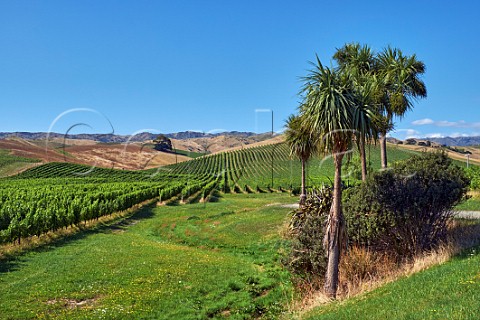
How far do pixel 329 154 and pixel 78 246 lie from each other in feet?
65.3

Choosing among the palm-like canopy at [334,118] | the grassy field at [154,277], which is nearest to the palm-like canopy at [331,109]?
the palm-like canopy at [334,118]

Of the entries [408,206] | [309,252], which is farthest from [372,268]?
[408,206]

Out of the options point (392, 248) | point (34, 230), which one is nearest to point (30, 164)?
point (34, 230)

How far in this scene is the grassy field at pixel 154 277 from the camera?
49.9ft

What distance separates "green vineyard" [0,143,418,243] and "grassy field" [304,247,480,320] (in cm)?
563

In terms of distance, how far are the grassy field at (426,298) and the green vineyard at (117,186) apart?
563 centimetres

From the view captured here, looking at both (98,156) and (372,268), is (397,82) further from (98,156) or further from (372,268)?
(98,156)

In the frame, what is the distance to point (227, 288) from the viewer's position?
715 inches

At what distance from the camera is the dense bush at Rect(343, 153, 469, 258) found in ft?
54.6

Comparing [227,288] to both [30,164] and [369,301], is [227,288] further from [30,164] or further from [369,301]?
[30,164]

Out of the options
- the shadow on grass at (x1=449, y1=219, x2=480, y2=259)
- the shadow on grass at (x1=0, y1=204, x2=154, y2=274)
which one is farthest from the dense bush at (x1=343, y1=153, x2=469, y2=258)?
the shadow on grass at (x1=0, y1=204, x2=154, y2=274)

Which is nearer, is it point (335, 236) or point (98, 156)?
point (335, 236)

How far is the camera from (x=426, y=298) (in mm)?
9844

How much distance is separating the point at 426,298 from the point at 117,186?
201 feet
